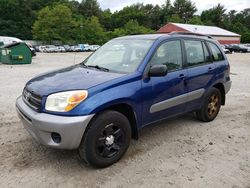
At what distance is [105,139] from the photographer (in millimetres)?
3422

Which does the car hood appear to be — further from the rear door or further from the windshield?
the rear door

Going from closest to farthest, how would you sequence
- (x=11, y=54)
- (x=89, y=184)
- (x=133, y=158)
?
(x=89, y=184) → (x=133, y=158) → (x=11, y=54)

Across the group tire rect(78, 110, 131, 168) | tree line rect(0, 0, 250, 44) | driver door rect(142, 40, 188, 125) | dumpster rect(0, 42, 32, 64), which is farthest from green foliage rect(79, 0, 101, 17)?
tire rect(78, 110, 131, 168)

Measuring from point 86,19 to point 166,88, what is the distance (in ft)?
230

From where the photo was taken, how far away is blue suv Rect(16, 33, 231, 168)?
3.18 meters

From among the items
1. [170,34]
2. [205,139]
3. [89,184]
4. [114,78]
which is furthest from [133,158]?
[170,34]

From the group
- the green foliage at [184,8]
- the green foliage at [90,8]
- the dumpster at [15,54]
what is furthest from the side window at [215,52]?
the green foliage at [184,8]

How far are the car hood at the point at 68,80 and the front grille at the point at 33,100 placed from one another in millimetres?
51

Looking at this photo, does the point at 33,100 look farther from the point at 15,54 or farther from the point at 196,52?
the point at 15,54

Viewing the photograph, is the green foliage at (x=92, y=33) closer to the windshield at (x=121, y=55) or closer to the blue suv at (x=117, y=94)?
the windshield at (x=121, y=55)

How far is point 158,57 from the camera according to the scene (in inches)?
162

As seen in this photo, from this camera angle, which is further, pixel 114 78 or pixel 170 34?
pixel 170 34

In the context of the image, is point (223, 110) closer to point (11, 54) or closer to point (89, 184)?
point (89, 184)

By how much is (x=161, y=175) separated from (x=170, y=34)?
7.80 ft
